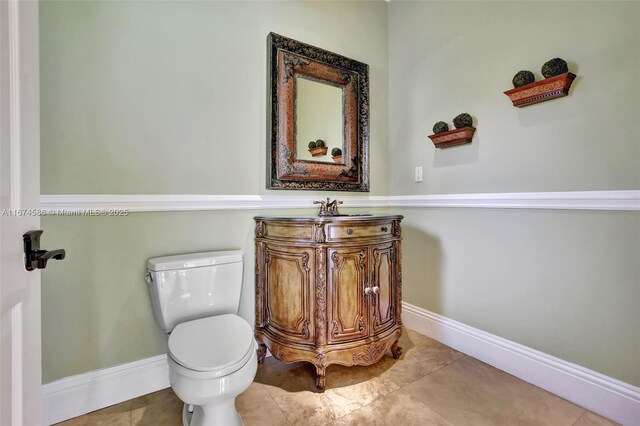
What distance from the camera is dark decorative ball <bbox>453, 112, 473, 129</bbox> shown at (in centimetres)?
184

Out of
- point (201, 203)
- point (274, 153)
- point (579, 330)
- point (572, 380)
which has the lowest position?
point (572, 380)

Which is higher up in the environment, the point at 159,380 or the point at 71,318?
the point at 71,318

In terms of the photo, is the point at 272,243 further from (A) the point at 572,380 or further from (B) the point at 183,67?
(A) the point at 572,380

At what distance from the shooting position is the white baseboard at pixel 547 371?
1.33 metres

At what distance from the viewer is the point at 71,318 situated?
142 centimetres

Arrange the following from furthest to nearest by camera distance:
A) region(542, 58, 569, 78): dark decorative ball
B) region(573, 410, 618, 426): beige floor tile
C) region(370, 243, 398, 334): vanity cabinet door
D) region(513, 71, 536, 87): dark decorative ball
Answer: region(370, 243, 398, 334): vanity cabinet door → region(513, 71, 536, 87): dark decorative ball → region(542, 58, 569, 78): dark decorative ball → region(573, 410, 618, 426): beige floor tile

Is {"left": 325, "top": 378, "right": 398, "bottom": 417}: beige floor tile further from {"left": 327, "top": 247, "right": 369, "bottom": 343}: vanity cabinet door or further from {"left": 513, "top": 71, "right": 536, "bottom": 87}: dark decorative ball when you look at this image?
{"left": 513, "top": 71, "right": 536, "bottom": 87}: dark decorative ball

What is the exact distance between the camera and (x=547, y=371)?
5.10ft

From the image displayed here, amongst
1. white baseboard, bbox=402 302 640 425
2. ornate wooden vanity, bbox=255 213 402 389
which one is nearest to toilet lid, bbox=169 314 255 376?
ornate wooden vanity, bbox=255 213 402 389

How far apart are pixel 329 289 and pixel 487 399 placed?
953 mm

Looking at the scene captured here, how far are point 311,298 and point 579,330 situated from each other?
1337 mm

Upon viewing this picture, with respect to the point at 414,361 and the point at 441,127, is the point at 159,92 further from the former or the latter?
the point at 414,361

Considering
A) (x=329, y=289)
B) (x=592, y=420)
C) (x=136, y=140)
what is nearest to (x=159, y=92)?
(x=136, y=140)

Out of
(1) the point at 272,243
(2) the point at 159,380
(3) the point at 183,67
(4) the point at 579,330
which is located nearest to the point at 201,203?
(1) the point at 272,243
